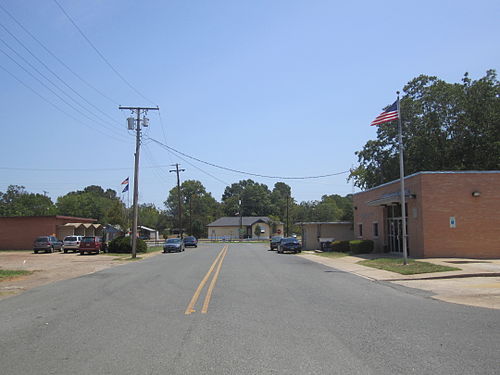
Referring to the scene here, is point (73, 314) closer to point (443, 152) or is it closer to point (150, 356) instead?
point (150, 356)

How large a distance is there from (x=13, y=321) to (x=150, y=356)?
4554 millimetres

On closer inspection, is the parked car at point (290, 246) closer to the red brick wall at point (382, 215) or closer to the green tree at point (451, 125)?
the red brick wall at point (382, 215)

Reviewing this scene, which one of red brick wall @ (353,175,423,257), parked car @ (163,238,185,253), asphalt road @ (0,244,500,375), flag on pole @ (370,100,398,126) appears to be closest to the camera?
asphalt road @ (0,244,500,375)

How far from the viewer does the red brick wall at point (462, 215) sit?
24.6m

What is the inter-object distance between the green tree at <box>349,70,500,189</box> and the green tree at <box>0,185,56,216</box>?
75320 millimetres

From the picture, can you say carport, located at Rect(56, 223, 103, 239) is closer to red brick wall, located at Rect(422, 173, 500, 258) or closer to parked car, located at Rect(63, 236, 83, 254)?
parked car, located at Rect(63, 236, 83, 254)

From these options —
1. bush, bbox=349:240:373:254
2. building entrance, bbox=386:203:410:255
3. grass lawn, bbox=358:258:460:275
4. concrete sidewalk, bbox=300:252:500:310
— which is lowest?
concrete sidewalk, bbox=300:252:500:310

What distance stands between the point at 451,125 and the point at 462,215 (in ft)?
73.3

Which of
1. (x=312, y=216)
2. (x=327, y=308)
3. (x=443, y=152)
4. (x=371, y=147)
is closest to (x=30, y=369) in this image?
(x=327, y=308)

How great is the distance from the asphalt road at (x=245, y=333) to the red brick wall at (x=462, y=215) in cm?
1193

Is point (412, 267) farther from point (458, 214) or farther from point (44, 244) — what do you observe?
point (44, 244)

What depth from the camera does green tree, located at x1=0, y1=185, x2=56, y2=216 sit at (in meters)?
92.2

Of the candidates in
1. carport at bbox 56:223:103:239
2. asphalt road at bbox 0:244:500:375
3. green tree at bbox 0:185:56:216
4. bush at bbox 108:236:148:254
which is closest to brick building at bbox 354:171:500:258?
asphalt road at bbox 0:244:500:375

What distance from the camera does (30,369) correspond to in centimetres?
615
